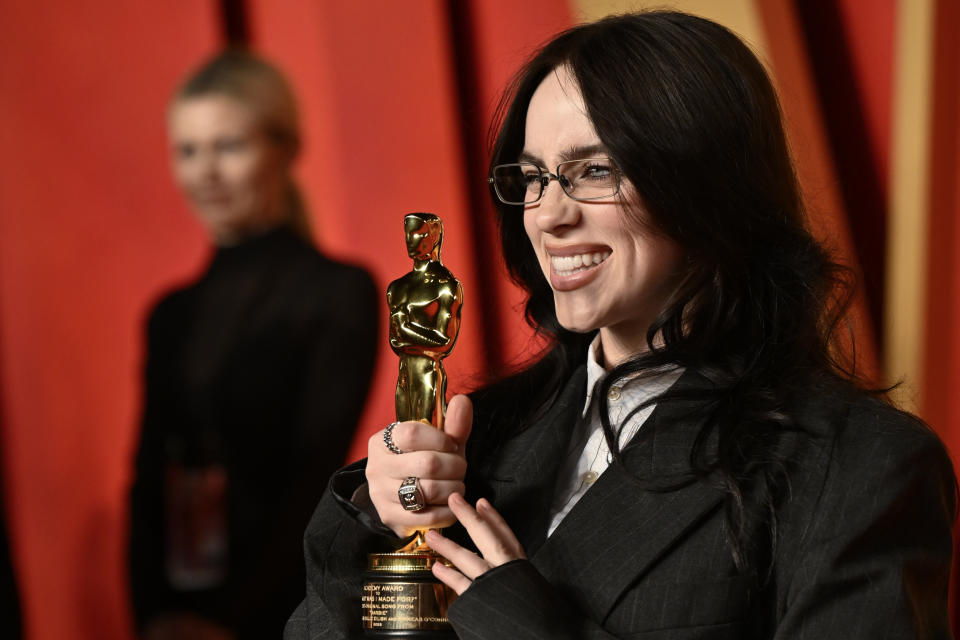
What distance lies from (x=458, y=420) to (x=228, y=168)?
2.47 metres

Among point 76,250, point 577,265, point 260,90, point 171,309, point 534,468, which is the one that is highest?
point 260,90

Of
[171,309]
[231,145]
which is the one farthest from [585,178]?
[171,309]

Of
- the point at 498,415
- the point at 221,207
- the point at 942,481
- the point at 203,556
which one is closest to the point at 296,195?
the point at 221,207

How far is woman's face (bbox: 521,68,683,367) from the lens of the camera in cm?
133

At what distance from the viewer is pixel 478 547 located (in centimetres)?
123

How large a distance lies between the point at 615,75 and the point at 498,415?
1.71 ft

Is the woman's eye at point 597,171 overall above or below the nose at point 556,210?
above

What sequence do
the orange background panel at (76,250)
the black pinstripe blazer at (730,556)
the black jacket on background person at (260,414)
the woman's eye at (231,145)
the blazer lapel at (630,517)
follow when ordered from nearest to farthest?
the black pinstripe blazer at (730,556) → the blazer lapel at (630,517) → the black jacket on background person at (260,414) → the woman's eye at (231,145) → the orange background panel at (76,250)

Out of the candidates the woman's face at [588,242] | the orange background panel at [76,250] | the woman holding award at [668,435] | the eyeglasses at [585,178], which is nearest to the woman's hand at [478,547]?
the woman holding award at [668,435]

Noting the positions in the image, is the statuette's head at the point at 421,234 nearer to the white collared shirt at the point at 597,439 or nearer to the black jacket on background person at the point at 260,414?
the white collared shirt at the point at 597,439

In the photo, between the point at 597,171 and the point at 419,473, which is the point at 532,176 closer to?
the point at 597,171

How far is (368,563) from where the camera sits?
1338mm

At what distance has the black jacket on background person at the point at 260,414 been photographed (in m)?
3.31

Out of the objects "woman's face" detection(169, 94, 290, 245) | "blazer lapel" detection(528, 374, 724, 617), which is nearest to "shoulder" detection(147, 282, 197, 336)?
"woman's face" detection(169, 94, 290, 245)
